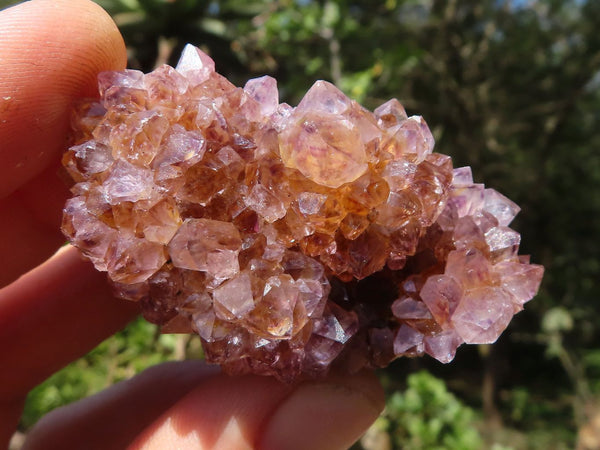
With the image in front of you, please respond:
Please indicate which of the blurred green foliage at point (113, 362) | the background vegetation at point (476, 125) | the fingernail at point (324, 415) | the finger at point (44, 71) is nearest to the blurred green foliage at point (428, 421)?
the background vegetation at point (476, 125)

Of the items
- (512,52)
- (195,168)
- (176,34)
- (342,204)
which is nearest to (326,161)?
(342,204)

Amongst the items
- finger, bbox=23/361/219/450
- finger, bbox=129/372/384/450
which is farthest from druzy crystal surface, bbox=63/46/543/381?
finger, bbox=23/361/219/450

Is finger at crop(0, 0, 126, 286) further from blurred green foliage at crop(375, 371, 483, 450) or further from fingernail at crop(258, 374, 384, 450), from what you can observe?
blurred green foliage at crop(375, 371, 483, 450)

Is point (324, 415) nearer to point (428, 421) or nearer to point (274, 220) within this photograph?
point (274, 220)

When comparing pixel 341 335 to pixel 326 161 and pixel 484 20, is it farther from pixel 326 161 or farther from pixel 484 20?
pixel 484 20

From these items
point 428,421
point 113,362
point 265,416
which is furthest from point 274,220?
point 113,362
